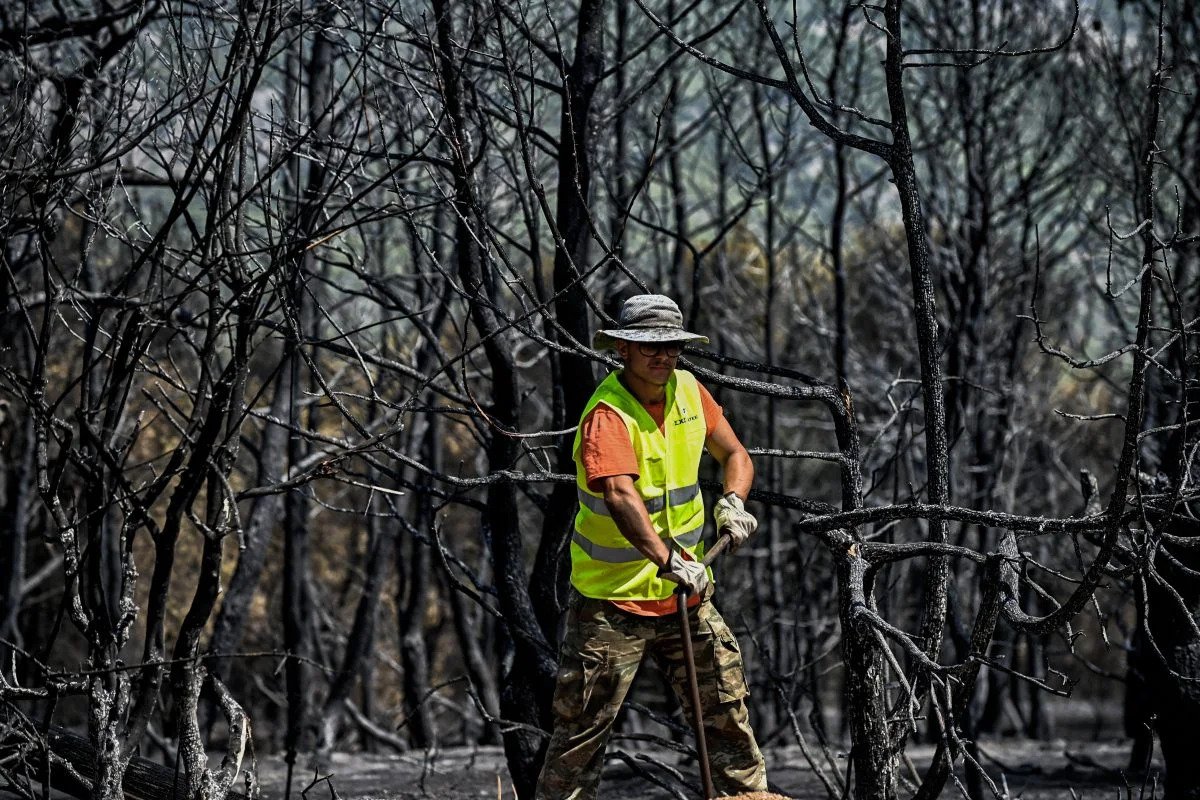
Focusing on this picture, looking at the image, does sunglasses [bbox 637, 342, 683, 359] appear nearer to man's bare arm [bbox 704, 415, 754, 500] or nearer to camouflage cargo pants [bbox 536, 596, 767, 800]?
man's bare arm [bbox 704, 415, 754, 500]

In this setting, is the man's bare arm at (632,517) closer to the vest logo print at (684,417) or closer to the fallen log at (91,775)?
the vest logo print at (684,417)

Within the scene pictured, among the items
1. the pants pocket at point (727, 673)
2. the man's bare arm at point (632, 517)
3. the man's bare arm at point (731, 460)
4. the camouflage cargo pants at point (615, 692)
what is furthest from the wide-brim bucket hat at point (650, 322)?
the pants pocket at point (727, 673)

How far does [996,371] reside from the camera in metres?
19.3

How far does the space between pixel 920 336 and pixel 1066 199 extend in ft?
38.5

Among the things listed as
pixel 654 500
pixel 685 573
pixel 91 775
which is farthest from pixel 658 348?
pixel 91 775

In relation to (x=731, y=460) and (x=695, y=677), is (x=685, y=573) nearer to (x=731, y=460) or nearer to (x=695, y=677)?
(x=695, y=677)

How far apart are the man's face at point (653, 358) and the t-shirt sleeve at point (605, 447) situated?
0.19 meters

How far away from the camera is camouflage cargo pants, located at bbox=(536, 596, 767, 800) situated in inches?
190

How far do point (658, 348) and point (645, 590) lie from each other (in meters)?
0.81

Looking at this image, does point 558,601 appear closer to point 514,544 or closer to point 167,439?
point 514,544

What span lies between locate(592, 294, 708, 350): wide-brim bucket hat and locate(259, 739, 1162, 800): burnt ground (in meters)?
2.31

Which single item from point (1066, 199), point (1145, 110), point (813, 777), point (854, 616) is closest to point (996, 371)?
point (1066, 199)

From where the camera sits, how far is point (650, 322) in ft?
15.8

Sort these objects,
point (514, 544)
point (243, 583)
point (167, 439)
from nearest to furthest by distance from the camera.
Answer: point (514, 544), point (243, 583), point (167, 439)
